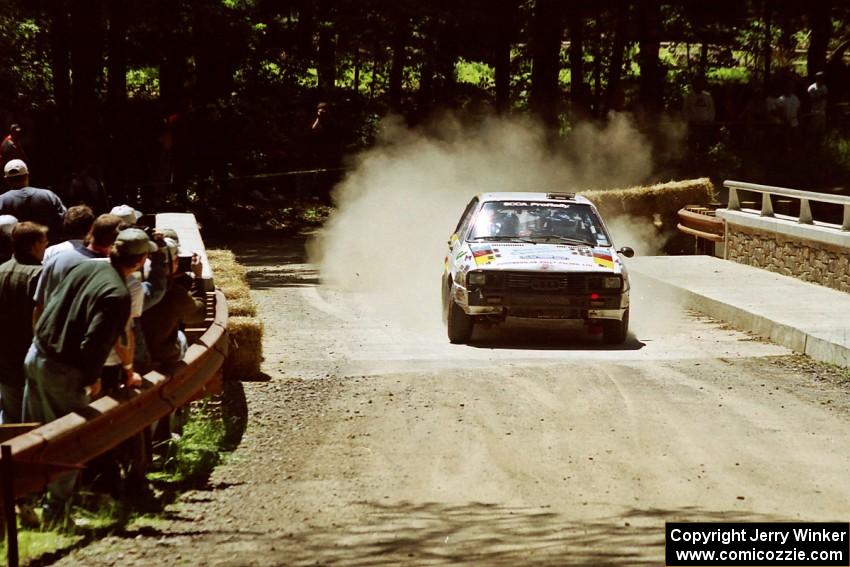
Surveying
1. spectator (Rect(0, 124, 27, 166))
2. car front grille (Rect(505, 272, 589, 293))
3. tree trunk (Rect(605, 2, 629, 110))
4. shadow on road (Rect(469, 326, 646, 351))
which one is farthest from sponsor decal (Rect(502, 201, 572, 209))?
tree trunk (Rect(605, 2, 629, 110))

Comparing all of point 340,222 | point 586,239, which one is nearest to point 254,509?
point 586,239

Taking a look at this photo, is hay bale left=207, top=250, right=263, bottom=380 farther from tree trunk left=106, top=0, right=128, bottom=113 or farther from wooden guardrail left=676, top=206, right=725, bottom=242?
tree trunk left=106, top=0, right=128, bottom=113

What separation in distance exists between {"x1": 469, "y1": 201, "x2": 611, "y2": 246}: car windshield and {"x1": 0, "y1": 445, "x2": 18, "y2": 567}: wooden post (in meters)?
9.86

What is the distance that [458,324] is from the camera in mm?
15383

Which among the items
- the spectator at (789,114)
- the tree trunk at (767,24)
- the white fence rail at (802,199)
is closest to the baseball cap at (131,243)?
the white fence rail at (802,199)

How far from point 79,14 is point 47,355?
19.7m

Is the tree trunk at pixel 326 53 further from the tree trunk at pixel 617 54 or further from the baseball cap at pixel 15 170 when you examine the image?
the baseball cap at pixel 15 170

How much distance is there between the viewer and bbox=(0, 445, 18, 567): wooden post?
21.4 ft

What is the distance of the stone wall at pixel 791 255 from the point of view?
18484 mm

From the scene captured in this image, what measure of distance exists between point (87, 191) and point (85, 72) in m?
9.71

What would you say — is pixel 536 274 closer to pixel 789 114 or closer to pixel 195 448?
pixel 195 448

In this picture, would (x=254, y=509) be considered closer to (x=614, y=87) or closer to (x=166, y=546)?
(x=166, y=546)

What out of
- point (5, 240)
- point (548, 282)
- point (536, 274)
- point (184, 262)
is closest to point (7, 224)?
point (5, 240)

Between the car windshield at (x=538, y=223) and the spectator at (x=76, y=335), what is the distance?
8455 mm
